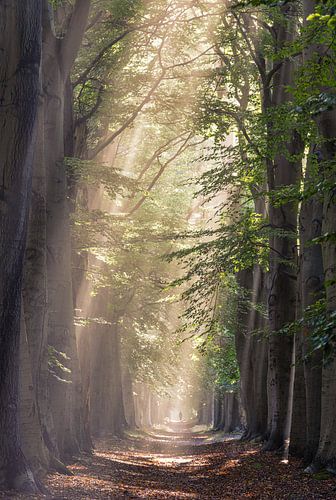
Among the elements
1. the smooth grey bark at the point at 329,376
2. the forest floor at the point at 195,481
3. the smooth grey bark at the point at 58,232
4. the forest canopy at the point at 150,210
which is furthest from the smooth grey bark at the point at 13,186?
the smooth grey bark at the point at 58,232

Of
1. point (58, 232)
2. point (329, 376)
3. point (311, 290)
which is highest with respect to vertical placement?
point (58, 232)

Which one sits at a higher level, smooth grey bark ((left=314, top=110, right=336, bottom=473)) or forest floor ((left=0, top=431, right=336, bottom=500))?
smooth grey bark ((left=314, top=110, right=336, bottom=473))

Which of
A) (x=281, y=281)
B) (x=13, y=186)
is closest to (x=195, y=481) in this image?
(x=281, y=281)

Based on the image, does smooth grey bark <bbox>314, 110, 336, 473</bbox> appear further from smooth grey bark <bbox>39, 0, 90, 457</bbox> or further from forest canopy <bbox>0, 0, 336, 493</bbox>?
smooth grey bark <bbox>39, 0, 90, 457</bbox>

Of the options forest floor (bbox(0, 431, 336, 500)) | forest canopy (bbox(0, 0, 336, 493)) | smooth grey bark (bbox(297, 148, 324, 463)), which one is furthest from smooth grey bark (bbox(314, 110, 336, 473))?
smooth grey bark (bbox(297, 148, 324, 463))

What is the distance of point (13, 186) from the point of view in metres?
9.55

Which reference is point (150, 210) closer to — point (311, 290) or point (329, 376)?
point (311, 290)

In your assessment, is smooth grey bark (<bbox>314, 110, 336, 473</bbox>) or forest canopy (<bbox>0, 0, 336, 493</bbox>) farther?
smooth grey bark (<bbox>314, 110, 336, 473</bbox>)

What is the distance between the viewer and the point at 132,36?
810 inches

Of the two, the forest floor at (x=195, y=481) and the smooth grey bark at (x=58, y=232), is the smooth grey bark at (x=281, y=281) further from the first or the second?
the smooth grey bark at (x=58, y=232)

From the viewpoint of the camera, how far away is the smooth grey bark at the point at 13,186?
9461mm

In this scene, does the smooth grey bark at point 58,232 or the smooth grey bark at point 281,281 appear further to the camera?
the smooth grey bark at point 281,281

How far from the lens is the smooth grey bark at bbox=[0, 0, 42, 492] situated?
9.46 m

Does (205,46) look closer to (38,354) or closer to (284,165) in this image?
(284,165)
